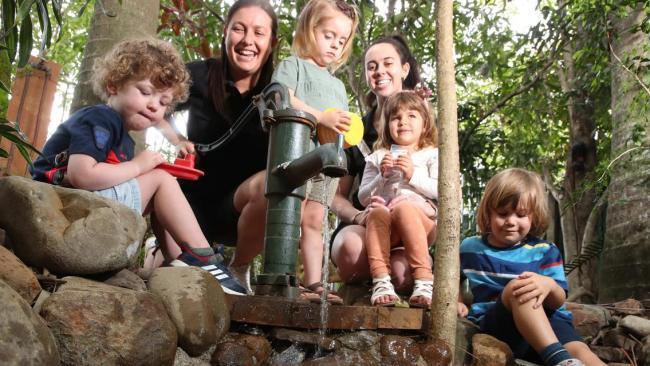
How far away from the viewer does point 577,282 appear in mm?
5582

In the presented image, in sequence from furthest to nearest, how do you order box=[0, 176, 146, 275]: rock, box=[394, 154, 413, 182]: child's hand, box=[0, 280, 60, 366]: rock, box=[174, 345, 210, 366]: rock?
box=[394, 154, 413, 182]: child's hand, box=[174, 345, 210, 366]: rock, box=[0, 176, 146, 275]: rock, box=[0, 280, 60, 366]: rock

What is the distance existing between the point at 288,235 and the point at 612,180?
2.55 m

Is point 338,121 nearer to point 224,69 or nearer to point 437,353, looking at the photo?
point 224,69

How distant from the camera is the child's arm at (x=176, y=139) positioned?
93.8 inches

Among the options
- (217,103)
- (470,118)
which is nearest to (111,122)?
(217,103)

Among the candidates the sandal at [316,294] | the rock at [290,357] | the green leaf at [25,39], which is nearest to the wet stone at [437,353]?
the sandal at [316,294]

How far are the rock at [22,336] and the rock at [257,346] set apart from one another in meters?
0.60

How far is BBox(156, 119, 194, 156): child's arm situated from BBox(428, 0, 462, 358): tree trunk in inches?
39.6

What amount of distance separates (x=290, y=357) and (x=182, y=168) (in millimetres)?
834

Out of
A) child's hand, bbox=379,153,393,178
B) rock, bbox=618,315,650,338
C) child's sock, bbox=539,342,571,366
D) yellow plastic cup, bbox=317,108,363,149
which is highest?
yellow plastic cup, bbox=317,108,363,149

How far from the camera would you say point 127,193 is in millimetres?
2023

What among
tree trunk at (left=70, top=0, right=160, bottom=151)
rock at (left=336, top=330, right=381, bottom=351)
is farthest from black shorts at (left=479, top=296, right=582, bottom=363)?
tree trunk at (left=70, top=0, right=160, bottom=151)

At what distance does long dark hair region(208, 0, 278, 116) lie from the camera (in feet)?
8.41

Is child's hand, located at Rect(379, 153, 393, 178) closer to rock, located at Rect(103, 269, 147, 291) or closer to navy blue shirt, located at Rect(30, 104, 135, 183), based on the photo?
navy blue shirt, located at Rect(30, 104, 135, 183)
